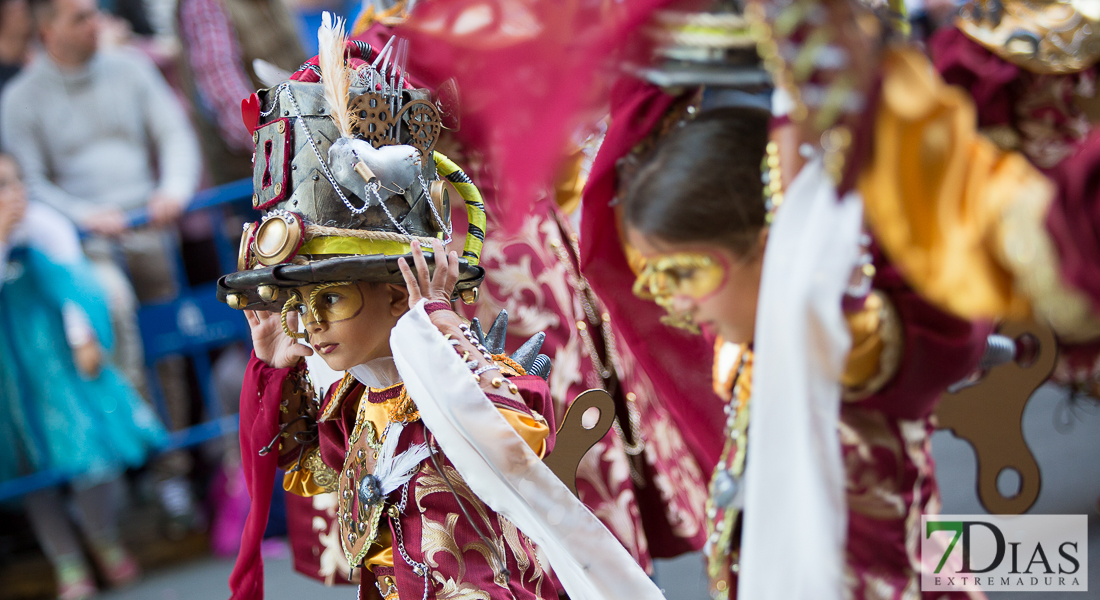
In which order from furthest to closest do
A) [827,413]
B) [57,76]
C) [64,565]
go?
[57,76], [64,565], [827,413]

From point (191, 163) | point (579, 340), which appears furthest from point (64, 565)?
point (579, 340)

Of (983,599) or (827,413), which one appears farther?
(983,599)

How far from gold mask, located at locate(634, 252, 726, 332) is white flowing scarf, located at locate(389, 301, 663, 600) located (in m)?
0.36

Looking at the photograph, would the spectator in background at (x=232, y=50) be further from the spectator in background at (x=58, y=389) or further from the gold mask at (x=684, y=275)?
the gold mask at (x=684, y=275)

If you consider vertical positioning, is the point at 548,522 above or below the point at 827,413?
below

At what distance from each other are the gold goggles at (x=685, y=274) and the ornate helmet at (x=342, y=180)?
533mm

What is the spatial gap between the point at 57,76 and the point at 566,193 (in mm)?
2704

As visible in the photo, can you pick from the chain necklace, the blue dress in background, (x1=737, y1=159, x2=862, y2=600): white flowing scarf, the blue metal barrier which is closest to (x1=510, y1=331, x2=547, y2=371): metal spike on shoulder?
the chain necklace

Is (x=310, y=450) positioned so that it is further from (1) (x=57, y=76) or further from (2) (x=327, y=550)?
(1) (x=57, y=76)

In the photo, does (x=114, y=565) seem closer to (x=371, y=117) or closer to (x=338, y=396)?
(x=338, y=396)

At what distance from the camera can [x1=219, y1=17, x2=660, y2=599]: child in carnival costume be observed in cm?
141

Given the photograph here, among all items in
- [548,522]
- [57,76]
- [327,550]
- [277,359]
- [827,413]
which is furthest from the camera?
[57,76]

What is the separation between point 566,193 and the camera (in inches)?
83.5

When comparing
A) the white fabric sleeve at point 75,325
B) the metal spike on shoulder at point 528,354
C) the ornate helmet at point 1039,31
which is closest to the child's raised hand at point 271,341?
the metal spike on shoulder at point 528,354
